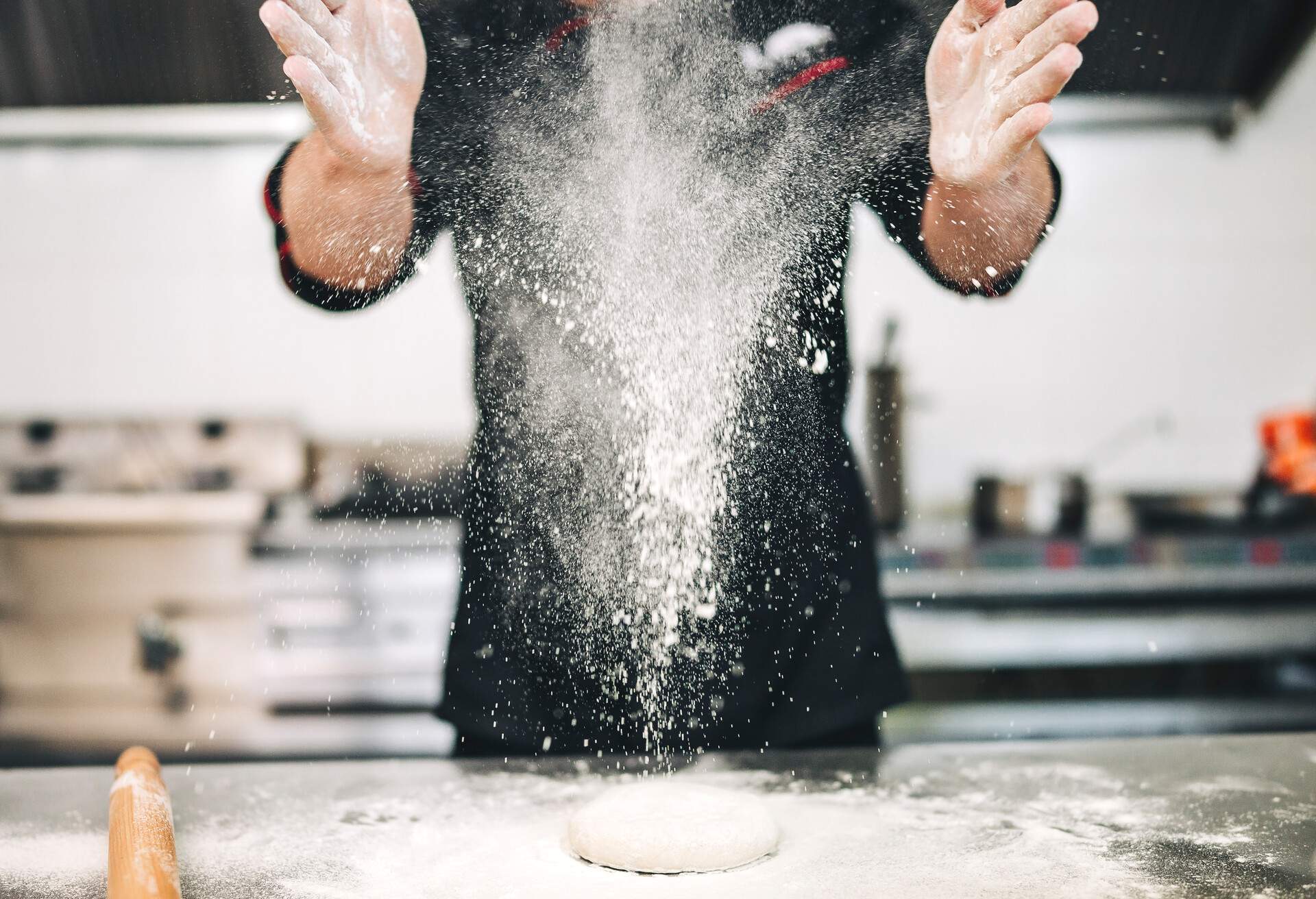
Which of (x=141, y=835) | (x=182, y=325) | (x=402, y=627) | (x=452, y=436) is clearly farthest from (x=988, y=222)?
(x=182, y=325)

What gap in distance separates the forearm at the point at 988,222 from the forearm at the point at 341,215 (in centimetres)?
66

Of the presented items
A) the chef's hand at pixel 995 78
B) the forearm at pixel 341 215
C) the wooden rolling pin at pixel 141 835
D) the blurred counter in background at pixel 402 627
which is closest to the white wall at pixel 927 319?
the blurred counter in background at pixel 402 627

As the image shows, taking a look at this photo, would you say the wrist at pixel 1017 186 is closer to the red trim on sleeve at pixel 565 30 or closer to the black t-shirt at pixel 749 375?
the black t-shirt at pixel 749 375

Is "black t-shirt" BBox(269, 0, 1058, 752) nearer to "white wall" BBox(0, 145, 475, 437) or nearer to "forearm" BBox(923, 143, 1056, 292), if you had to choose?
"forearm" BBox(923, 143, 1056, 292)

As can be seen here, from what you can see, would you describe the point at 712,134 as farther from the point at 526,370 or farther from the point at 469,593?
the point at 469,593

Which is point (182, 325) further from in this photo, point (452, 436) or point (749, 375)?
point (749, 375)

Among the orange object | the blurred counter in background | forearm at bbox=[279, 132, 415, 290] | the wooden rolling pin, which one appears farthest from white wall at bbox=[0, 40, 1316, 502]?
the wooden rolling pin

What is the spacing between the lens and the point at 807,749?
1084 mm

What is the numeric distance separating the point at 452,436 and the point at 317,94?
1689 mm

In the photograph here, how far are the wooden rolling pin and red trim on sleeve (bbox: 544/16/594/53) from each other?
2.91 feet

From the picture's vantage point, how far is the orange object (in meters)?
1.92

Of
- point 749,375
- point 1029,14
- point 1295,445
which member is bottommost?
point 1295,445

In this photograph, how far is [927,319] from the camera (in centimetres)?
247

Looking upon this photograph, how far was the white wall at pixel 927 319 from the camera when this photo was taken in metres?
2.45
